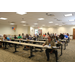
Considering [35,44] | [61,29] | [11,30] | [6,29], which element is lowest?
[35,44]

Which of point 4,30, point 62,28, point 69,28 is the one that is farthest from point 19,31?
point 69,28

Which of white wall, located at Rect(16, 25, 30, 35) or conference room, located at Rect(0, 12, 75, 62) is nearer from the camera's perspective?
conference room, located at Rect(0, 12, 75, 62)

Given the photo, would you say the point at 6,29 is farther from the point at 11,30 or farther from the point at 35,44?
the point at 35,44

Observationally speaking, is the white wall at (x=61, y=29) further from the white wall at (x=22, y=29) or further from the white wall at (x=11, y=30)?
the white wall at (x=11, y=30)

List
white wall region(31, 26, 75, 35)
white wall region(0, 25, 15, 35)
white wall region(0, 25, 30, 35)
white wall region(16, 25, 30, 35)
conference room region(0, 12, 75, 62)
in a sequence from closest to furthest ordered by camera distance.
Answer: conference room region(0, 12, 75, 62), white wall region(0, 25, 15, 35), white wall region(0, 25, 30, 35), white wall region(16, 25, 30, 35), white wall region(31, 26, 75, 35)

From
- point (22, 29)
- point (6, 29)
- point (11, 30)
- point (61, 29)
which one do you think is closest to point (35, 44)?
point (6, 29)

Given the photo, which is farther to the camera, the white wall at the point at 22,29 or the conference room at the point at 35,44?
the white wall at the point at 22,29

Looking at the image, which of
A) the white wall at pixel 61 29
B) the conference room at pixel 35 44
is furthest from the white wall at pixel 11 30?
the white wall at pixel 61 29

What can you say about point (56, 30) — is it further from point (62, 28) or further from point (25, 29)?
point (25, 29)

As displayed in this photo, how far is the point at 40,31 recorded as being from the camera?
17.7m

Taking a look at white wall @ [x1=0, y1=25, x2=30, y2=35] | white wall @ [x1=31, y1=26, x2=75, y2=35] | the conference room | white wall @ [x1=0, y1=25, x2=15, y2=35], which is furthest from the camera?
white wall @ [x1=31, y1=26, x2=75, y2=35]

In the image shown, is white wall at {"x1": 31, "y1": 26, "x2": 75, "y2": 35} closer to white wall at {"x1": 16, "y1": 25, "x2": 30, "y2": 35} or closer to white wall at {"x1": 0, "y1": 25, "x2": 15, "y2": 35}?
white wall at {"x1": 16, "y1": 25, "x2": 30, "y2": 35}

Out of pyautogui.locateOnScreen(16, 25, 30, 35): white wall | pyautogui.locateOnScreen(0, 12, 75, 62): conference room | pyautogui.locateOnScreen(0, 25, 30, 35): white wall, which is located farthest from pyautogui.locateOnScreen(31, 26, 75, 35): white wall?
pyautogui.locateOnScreen(0, 25, 30, 35): white wall
